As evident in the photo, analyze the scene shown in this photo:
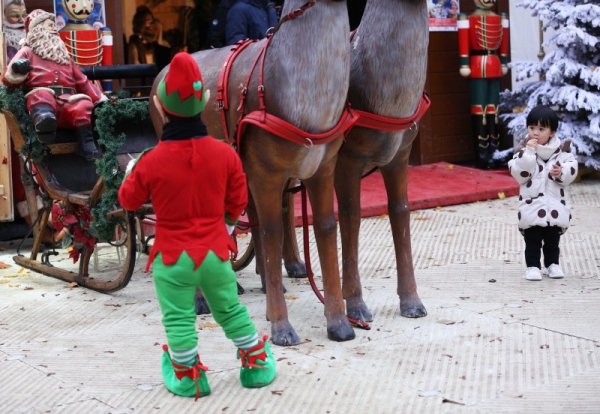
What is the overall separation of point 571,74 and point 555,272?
12.9 ft

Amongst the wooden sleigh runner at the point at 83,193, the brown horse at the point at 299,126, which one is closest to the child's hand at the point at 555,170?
the brown horse at the point at 299,126

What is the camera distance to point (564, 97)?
10242mm

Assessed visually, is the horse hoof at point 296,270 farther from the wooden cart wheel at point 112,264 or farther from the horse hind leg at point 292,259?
the wooden cart wheel at point 112,264

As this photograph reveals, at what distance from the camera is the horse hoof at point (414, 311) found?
6.01 meters

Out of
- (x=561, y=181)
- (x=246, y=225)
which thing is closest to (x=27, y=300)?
(x=246, y=225)

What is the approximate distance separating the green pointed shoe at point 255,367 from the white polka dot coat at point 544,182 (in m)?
2.59

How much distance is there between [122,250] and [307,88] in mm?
3380

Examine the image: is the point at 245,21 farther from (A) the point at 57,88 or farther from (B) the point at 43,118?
(B) the point at 43,118

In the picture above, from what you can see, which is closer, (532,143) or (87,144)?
(532,143)

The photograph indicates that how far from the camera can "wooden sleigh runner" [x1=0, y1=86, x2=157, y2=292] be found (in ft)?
21.7

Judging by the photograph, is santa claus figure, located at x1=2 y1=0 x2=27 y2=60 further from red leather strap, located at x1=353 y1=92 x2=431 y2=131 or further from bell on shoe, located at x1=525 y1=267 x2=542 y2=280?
bell on shoe, located at x1=525 y1=267 x2=542 y2=280

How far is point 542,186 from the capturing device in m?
6.82

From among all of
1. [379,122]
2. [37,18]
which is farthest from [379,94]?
[37,18]

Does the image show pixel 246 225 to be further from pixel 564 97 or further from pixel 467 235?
pixel 564 97
